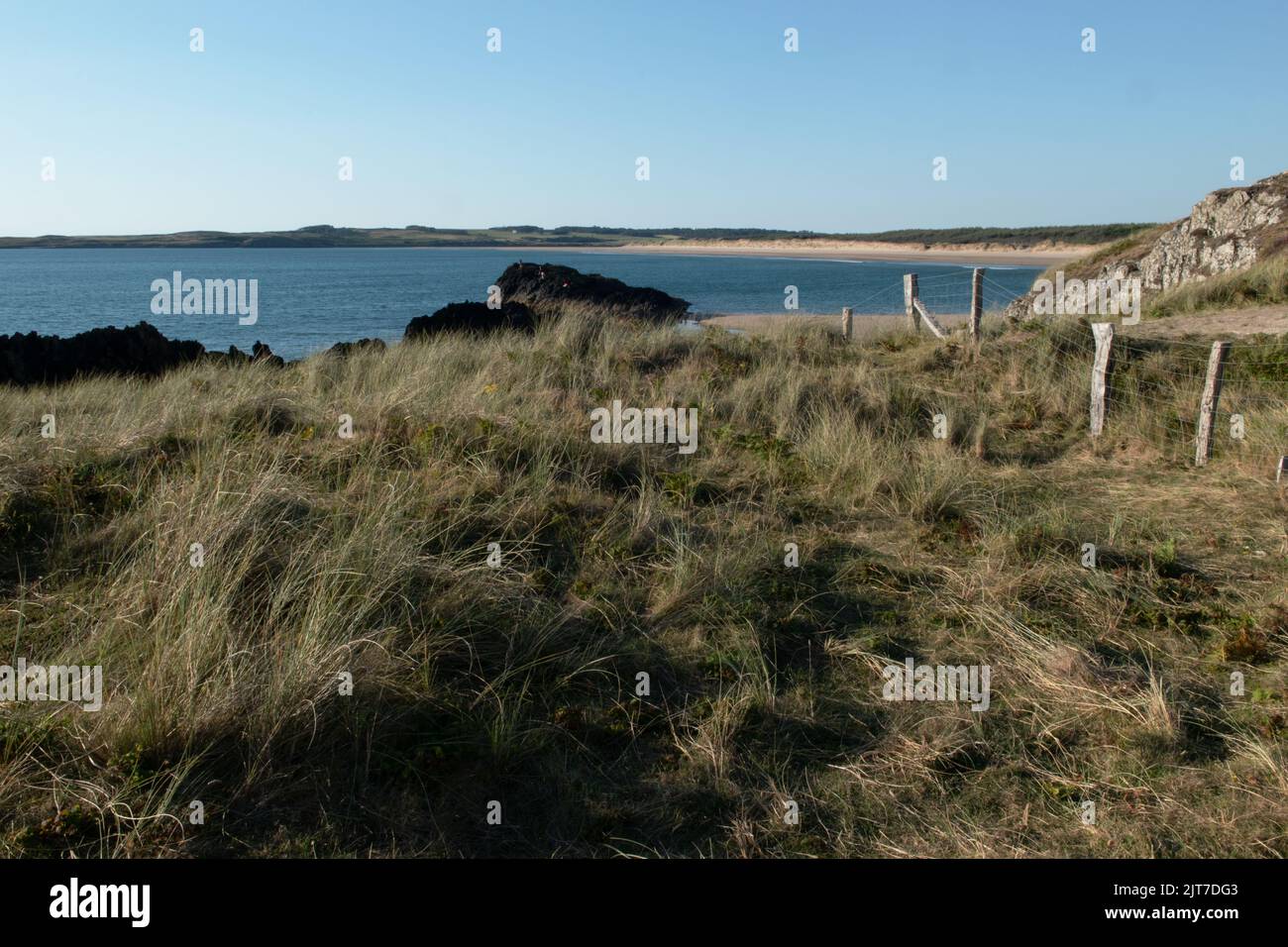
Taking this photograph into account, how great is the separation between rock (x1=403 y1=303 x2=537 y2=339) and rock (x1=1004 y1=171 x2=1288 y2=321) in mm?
10661

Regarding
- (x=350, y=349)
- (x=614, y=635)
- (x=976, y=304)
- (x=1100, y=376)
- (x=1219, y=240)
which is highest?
(x=1219, y=240)

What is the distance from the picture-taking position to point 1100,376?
9.20 meters

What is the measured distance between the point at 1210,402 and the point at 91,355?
17.5 m

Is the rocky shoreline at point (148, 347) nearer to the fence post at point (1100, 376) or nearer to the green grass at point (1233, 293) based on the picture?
the fence post at point (1100, 376)

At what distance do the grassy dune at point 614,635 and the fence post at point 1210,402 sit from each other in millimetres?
172

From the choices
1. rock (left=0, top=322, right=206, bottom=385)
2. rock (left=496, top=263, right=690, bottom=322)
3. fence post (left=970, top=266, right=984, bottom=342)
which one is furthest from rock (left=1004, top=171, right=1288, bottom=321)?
rock (left=0, top=322, right=206, bottom=385)

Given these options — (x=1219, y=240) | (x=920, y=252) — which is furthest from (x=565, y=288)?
(x=920, y=252)

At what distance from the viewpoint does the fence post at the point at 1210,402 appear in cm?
790

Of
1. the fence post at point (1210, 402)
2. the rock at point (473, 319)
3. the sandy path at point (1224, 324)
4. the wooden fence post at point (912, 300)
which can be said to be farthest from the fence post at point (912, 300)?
the rock at point (473, 319)

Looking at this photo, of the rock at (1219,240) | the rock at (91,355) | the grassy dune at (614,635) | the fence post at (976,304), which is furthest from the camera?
the rock at (1219,240)

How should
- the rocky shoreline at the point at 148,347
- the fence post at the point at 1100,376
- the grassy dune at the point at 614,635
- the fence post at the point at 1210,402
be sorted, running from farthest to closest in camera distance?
1. the rocky shoreline at the point at 148,347
2. the fence post at the point at 1100,376
3. the fence post at the point at 1210,402
4. the grassy dune at the point at 614,635

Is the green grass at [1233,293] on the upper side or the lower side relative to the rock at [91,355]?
upper

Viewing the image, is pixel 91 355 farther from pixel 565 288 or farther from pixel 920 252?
pixel 920 252
